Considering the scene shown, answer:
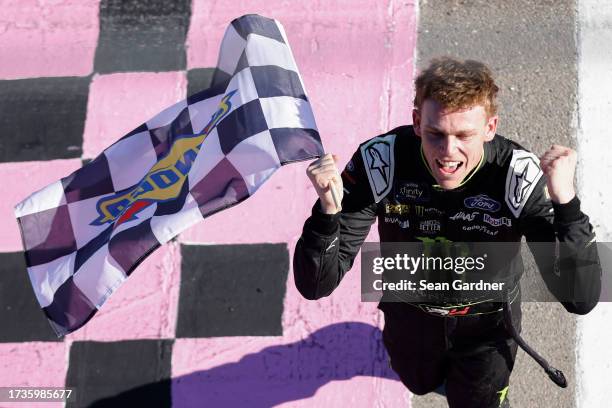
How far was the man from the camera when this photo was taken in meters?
2.05

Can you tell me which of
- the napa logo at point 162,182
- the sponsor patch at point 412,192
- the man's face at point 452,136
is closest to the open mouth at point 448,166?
the man's face at point 452,136

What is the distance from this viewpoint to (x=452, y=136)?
2039mm

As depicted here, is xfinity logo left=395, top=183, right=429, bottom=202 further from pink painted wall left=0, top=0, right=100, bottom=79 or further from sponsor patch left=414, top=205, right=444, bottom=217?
pink painted wall left=0, top=0, right=100, bottom=79

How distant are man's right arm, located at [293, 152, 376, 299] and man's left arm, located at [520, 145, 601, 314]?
552mm

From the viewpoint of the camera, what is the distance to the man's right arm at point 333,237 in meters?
2.19

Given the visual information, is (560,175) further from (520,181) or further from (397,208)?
(397,208)

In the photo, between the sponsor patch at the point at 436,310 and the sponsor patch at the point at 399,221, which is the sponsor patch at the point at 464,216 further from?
the sponsor patch at the point at 436,310

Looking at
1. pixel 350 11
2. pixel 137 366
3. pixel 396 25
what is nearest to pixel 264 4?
pixel 350 11

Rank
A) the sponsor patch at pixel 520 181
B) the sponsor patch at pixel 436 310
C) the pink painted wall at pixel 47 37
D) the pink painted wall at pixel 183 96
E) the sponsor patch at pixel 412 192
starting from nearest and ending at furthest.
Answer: the sponsor patch at pixel 520 181
the sponsor patch at pixel 412 192
the sponsor patch at pixel 436 310
the pink painted wall at pixel 183 96
the pink painted wall at pixel 47 37

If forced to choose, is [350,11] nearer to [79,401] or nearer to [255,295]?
[255,295]

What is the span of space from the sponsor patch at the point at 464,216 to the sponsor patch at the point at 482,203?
25 millimetres

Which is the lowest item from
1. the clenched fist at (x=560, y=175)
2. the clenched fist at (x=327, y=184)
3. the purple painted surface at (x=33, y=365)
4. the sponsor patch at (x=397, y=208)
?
the purple painted surface at (x=33, y=365)

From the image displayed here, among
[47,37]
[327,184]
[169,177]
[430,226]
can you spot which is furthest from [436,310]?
[47,37]

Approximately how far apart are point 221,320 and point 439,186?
1.86 metres
